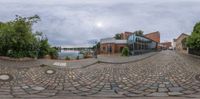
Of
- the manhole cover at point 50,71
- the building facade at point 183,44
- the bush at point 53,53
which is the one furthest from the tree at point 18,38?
the building facade at point 183,44

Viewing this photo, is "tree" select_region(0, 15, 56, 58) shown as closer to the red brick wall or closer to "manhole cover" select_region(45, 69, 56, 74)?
"manhole cover" select_region(45, 69, 56, 74)

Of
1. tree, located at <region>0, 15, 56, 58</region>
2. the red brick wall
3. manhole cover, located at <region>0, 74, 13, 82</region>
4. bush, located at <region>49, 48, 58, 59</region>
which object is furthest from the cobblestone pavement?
the red brick wall

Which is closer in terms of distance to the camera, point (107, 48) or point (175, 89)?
point (175, 89)

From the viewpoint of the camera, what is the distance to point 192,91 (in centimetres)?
588

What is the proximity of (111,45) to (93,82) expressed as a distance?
1457cm

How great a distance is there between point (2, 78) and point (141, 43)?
51.5ft

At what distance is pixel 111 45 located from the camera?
2142 centimetres

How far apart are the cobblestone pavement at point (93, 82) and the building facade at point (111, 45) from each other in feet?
38.1

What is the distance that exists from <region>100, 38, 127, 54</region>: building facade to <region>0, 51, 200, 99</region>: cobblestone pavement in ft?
38.1

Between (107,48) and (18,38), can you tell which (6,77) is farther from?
(107,48)

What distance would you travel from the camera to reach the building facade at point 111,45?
2040 cm

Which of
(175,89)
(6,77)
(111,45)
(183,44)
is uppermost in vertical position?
(183,44)

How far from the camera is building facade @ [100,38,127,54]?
20395 millimetres

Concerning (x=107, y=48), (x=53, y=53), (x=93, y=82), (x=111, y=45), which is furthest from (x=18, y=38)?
(x=111, y=45)
